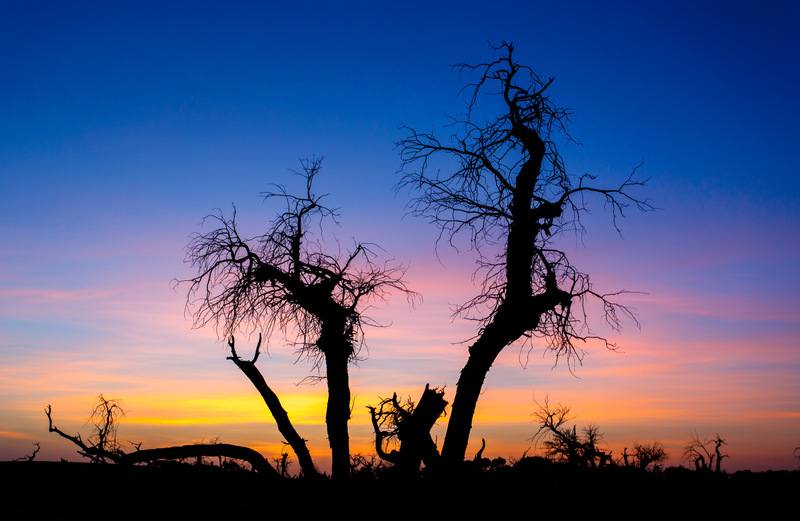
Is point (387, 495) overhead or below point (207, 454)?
below

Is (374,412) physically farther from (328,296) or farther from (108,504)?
(108,504)

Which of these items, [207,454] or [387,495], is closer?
[387,495]

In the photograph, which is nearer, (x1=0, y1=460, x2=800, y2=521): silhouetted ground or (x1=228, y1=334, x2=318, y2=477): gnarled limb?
(x1=0, y1=460, x2=800, y2=521): silhouetted ground

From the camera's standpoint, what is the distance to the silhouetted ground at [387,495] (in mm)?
9352

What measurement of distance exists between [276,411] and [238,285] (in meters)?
2.75

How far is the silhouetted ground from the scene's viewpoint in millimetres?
9352

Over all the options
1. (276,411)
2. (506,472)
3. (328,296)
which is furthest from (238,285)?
(506,472)

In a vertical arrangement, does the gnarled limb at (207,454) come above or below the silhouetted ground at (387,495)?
above

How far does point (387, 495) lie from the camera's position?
1041 centimetres

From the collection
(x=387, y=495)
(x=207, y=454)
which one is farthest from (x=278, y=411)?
(x=387, y=495)

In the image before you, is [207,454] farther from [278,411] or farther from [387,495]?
[387,495]

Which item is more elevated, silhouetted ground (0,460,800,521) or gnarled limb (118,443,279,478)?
gnarled limb (118,443,279,478)

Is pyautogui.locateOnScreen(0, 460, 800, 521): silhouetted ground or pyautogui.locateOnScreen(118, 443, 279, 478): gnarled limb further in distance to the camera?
pyautogui.locateOnScreen(118, 443, 279, 478): gnarled limb

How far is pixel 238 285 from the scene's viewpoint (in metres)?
12.5
